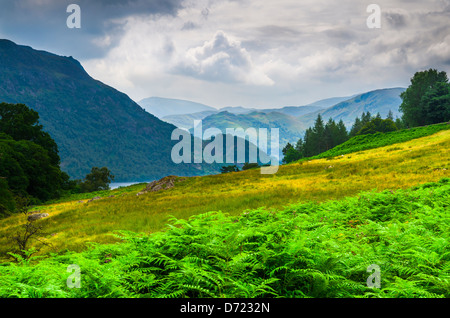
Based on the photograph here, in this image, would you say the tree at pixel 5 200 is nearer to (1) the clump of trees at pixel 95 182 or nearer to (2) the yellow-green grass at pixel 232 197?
(2) the yellow-green grass at pixel 232 197

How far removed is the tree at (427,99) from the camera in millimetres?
68000

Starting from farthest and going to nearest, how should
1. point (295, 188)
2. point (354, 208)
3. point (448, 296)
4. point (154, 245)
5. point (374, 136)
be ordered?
1. point (374, 136)
2. point (295, 188)
3. point (354, 208)
4. point (154, 245)
5. point (448, 296)

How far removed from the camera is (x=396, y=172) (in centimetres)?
2256

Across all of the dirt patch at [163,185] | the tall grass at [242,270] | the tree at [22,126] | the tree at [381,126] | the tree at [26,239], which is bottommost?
the tree at [26,239]

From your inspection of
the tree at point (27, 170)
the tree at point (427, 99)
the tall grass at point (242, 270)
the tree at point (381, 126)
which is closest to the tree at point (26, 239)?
the tall grass at point (242, 270)

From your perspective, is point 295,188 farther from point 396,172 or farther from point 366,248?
point 366,248

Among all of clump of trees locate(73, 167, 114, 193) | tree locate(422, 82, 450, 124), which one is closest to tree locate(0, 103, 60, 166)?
clump of trees locate(73, 167, 114, 193)

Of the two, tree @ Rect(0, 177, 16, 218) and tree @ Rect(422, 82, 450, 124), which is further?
tree @ Rect(422, 82, 450, 124)

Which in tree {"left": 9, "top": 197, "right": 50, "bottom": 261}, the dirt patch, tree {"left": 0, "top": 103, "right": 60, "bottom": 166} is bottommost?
tree {"left": 9, "top": 197, "right": 50, "bottom": 261}

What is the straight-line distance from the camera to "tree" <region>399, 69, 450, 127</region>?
68.0 meters

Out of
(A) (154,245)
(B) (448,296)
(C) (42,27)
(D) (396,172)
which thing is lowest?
(B) (448,296)

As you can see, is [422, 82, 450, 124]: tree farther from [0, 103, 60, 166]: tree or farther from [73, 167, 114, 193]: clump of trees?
[73, 167, 114, 193]: clump of trees
